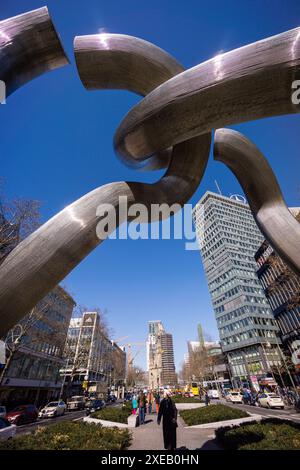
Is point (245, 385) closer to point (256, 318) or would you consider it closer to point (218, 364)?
point (256, 318)

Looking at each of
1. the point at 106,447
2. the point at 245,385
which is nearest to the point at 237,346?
the point at 245,385

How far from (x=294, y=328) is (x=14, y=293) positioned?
154 ft

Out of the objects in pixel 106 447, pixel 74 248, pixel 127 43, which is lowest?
pixel 106 447

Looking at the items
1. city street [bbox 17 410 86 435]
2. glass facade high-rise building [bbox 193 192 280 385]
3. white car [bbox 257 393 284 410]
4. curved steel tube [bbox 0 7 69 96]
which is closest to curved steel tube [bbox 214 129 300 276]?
curved steel tube [bbox 0 7 69 96]

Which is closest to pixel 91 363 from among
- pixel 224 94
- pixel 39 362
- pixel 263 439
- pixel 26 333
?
pixel 39 362

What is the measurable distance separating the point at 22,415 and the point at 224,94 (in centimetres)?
2654

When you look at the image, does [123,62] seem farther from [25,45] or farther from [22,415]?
[22,415]

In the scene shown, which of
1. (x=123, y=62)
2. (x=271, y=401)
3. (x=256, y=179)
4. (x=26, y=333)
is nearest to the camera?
(x=123, y=62)

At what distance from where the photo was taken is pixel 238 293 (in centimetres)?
6669

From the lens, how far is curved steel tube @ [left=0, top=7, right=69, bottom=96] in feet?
4.67

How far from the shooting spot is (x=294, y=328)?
38.8 meters

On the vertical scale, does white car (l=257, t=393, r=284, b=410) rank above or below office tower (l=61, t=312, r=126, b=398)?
below

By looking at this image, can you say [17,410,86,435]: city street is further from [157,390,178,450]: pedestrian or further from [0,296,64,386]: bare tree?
[157,390,178,450]: pedestrian

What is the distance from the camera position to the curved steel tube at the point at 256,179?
201 cm
